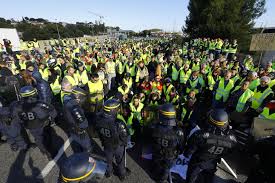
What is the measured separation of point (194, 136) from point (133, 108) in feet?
6.92

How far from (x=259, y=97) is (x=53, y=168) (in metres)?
5.84

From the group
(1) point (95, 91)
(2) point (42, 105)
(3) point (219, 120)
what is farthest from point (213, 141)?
(1) point (95, 91)

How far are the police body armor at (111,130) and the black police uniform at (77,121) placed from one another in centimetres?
58

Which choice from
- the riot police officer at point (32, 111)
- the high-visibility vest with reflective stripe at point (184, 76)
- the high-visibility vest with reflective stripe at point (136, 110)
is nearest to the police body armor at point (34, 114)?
the riot police officer at point (32, 111)

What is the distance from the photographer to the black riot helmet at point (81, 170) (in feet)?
6.02

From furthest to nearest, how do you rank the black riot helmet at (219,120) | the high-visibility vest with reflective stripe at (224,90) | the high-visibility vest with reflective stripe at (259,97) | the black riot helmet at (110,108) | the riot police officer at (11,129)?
the high-visibility vest with reflective stripe at (224,90) → the high-visibility vest with reflective stripe at (259,97) → the riot police officer at (11,129) → the black riot helmet at (110,108) → the black riot helmet at (219,120)

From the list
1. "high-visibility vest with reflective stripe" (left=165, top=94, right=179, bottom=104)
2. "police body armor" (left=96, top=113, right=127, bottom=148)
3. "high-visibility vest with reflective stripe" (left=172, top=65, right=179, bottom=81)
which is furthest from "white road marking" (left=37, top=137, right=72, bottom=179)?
"high-visibility vest with reflective stripe" (left=172, top=65, right=179, bottom=81)

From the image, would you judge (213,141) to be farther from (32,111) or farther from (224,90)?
(32,111)

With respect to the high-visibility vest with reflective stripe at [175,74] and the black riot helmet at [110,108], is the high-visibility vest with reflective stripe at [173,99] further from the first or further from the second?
the black riot helmet at [110,108]

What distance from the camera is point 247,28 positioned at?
28.6 meters

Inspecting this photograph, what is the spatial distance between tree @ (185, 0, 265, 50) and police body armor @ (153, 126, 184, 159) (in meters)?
28.8

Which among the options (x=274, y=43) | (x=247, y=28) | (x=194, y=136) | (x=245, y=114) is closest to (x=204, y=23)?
(x=247, y=28)

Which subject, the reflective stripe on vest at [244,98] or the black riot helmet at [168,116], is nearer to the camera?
the black riot helmet at [168,116]

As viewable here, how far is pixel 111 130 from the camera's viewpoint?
3.46 metres
